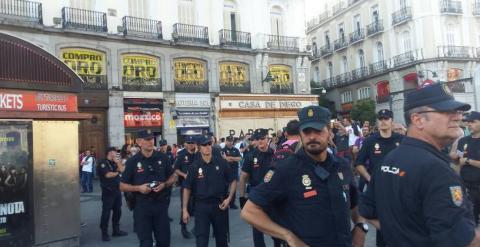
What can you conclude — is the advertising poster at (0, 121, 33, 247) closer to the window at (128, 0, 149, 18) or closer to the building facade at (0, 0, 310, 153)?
the building facade at (0, 0, 310, 153)

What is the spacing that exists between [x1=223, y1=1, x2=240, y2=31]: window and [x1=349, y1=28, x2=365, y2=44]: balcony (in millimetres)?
17413

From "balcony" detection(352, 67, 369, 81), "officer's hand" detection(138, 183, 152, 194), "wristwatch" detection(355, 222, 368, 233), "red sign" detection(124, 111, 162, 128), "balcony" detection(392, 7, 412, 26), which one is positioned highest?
"balcony" detection(392, 7, 412, 26)

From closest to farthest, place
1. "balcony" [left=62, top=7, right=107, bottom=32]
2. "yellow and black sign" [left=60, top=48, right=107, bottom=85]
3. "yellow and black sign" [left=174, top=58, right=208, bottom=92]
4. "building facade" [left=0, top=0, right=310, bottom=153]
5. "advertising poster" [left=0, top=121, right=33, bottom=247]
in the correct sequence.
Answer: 1. "advertising poster" [left=0, top=121, right=33, bottom=247]
2. "balcony" [left=62, top=7, right=107, bottom=32]
3. "building facade" [left=0, top=0, right=310, bottom=153]
4. "yellow and black sign" [left=60, top=48, right=107, bottom=85]
5. "yellow and black sign" [left=174, top=58, right=208, bottom=92]

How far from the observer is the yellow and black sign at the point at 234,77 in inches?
1021

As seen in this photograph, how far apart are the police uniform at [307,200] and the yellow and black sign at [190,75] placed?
846 inches

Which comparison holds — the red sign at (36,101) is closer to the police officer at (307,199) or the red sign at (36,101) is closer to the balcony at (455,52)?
the police officer at (307,199)

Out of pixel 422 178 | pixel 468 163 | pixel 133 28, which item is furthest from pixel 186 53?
pixel 422 178

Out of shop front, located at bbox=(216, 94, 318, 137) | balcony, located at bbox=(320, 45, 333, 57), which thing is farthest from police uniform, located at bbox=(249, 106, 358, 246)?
balcony, located at bbox=(320, 45, 333, 57)

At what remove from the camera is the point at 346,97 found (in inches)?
1665

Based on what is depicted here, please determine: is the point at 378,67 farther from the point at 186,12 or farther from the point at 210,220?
the point at 210,220

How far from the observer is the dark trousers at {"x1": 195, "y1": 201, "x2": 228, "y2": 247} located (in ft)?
20.5

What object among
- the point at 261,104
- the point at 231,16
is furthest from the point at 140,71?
the point at 261,104

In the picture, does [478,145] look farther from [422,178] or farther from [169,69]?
[169,69]

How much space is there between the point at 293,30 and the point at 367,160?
2344 cm
